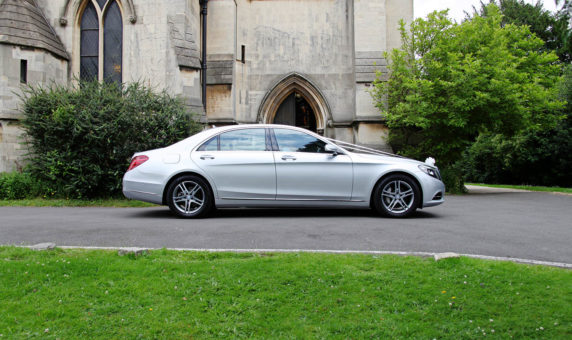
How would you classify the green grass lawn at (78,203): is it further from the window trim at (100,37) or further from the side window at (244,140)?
the window trim at (100,37)

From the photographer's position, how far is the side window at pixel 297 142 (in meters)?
7.17

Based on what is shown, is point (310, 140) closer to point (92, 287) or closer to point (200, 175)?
point (200, 175)

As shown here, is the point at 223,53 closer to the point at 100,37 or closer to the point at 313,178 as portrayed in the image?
the point at 100,37

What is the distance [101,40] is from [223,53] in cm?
456

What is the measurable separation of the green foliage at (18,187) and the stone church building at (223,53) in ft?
8.67

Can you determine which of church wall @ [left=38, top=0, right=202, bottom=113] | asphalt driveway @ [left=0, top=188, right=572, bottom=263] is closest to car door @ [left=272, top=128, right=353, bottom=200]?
asphalt driveway @ [left=0, top=188, right=572, bottom=263]

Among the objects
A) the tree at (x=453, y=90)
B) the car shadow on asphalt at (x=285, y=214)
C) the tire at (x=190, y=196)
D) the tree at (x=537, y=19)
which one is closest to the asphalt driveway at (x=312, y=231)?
the car shadow on asphalt at (x=285, y=214)

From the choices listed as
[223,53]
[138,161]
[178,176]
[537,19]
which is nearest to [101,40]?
[223,53]

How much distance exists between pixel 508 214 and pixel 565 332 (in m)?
6.12

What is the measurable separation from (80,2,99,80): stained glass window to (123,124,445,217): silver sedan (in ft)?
35.8

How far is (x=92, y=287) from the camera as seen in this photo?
10.6ft

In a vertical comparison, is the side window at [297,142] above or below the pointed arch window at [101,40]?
below

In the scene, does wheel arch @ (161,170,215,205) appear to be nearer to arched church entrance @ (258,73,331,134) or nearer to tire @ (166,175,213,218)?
tire @ (166,175,213,218)

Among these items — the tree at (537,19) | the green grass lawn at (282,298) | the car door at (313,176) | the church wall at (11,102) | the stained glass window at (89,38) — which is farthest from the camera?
the tree at (537,19)
